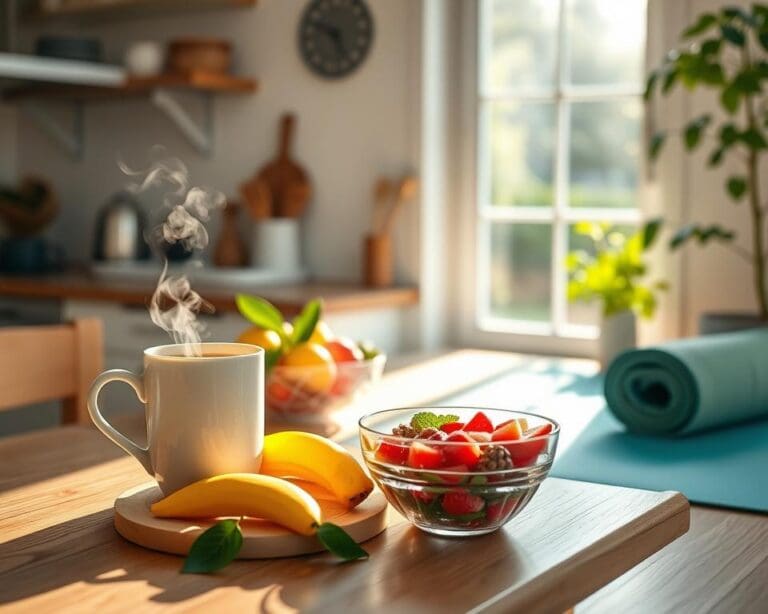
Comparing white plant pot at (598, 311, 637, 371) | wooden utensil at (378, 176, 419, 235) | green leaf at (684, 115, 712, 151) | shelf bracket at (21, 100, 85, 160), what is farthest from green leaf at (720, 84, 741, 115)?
shelf bracket at (21, 100, 85, 160)

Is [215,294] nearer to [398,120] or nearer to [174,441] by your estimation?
[398,120]

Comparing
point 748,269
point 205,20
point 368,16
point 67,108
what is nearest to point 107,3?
point 205,20

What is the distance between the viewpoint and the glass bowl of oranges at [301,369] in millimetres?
1301

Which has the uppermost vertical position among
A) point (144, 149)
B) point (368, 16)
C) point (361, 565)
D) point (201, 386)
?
point (368, 16)

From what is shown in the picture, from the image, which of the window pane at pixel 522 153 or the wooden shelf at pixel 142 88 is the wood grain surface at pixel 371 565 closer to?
the window pane at pixel 522 153

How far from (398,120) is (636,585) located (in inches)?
70.5

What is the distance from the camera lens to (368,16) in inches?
105

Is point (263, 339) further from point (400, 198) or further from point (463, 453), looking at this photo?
point (400, 198)

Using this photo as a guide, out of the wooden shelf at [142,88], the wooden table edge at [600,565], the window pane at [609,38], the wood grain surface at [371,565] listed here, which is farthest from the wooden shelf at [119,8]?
the wooden table edge at [600,565]

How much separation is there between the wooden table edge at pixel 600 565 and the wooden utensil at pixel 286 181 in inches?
76.9

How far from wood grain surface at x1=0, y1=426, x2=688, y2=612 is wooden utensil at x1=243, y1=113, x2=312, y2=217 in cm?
185

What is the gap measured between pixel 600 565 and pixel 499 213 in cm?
186

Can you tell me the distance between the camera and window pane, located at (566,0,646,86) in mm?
2398

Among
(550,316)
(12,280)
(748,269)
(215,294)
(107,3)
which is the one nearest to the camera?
(748,269)
